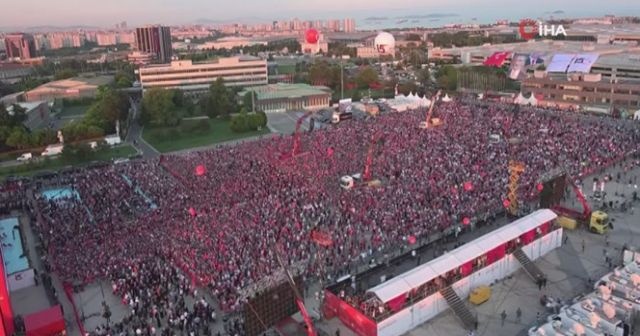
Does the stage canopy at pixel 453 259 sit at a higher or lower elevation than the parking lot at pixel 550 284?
higher

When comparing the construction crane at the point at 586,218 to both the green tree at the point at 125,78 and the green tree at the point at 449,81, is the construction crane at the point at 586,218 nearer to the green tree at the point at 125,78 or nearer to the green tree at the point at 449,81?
the green tree at the point at 449,81

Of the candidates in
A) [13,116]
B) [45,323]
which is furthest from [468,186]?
[13,116]

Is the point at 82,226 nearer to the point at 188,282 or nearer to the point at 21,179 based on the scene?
the point at 188,282

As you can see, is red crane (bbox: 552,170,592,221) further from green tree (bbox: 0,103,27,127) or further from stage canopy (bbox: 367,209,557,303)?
green tree (bbox: 0,103,27,127)

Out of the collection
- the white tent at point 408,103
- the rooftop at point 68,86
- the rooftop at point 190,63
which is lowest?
the white tent at point 408,103

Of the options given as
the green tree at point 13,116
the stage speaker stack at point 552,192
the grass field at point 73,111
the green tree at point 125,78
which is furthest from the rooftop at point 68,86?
the stage speaker stack at point 552,192

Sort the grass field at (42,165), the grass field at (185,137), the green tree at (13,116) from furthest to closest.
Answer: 1. the green tree at (13,116)
2. the grass field at (185,137)
3. the grass field at (42,165)

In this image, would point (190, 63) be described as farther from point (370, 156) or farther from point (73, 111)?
point (370, 156)
